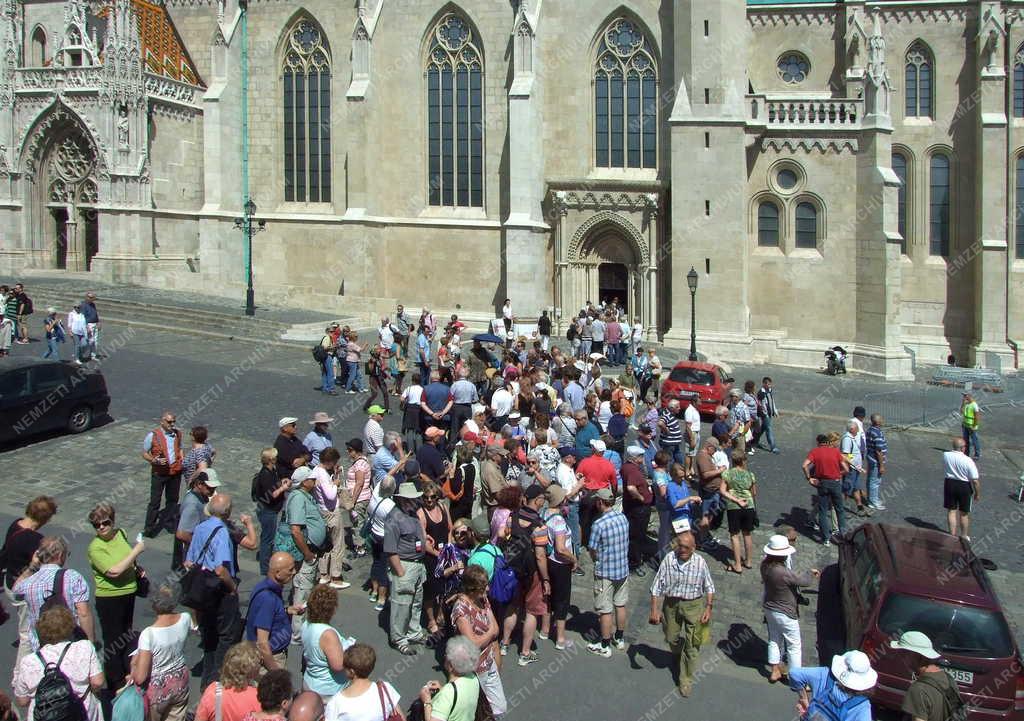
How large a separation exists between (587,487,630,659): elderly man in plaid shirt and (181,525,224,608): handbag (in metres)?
3.64

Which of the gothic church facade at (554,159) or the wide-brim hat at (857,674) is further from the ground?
the gothic church facade at (554,159)

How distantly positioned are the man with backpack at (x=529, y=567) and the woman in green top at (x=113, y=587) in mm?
3353

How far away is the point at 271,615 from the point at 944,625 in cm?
573

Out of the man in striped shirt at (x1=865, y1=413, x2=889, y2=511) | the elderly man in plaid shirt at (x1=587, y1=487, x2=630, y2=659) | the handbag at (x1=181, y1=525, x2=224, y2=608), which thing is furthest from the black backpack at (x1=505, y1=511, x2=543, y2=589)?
the man in striped shirt at (x1=865, y1=413, x2=889, y2=511)

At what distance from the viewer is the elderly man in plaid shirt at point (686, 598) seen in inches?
338

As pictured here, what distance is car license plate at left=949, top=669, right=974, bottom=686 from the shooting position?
26.0 ft

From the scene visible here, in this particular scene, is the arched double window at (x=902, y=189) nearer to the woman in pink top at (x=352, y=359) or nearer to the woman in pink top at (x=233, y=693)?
the woman in pink top at (x=352, y=359)

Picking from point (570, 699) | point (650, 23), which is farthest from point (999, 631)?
point (650, 23)

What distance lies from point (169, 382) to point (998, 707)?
1837 cm

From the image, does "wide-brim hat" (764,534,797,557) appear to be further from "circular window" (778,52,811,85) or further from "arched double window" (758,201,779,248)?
"circular window" (778,52,811,85)

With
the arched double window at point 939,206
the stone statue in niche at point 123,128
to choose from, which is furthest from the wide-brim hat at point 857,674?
the stone statue in niche at point 123,128

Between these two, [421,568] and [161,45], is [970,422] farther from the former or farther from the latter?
[161,45]

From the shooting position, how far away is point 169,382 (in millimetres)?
21562

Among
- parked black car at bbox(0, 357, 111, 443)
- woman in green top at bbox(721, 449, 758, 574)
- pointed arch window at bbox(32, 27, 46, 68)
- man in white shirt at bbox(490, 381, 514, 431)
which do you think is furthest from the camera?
pointed arch window at bbox(32, 27, 46, 68)
